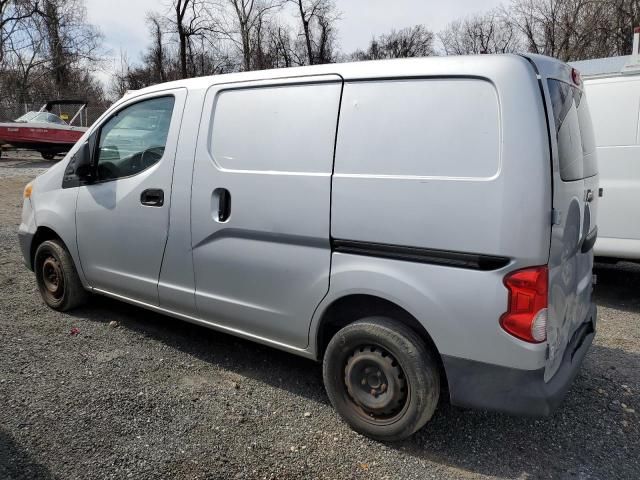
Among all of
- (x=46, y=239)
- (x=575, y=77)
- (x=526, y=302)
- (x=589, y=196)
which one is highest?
(x=575, y=77)

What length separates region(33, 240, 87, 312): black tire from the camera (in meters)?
4.48

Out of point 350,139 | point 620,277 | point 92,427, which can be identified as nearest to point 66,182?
point 92,427

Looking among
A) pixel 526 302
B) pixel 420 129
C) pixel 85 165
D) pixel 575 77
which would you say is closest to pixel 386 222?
pixel 420 129

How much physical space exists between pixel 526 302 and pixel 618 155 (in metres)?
3.46

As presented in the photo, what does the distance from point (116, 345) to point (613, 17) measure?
2976 cm

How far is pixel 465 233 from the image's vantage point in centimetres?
245

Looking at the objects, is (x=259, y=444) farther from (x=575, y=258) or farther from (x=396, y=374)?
(x=575, y=258)

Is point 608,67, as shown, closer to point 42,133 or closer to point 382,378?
point 382,378

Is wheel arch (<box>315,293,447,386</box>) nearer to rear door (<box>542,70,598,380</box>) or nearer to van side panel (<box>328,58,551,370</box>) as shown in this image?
van side panel (<box>328,58,551,370</box>)

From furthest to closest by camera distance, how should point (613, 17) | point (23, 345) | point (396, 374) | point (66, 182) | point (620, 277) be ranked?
point (613, 17)
point (620, 277)
point (66, 182)
point (23, 345)
point (396, 374)

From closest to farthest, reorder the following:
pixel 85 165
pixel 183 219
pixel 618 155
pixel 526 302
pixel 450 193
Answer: pixel 526 302, pixel 450 193, pixel 183 219, pixel 85 165, pixel 618 155

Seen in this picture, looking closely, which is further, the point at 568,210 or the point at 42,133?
the point at 42,133

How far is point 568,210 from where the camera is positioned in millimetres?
2590

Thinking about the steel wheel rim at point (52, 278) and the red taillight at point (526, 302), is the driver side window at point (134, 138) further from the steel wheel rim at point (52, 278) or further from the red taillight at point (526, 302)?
the red taillight at point (526, 302)
